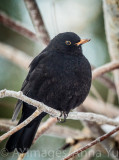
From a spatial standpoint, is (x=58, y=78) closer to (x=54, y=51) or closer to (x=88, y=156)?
(x=54, y=51)

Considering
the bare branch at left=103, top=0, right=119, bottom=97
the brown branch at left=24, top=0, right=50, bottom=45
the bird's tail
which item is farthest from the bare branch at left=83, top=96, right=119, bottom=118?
the bird's tail

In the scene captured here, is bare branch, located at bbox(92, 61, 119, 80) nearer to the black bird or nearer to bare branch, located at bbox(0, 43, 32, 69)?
the black bird

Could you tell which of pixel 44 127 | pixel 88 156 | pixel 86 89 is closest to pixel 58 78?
pixel 86 89

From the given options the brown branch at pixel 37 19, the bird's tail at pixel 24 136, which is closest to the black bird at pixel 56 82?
the bird's tail at pixel 24 136

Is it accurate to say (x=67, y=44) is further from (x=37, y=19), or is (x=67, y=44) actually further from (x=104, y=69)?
(x=37, y=19)

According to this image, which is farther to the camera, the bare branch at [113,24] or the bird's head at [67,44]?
the bare branch at [113,24]

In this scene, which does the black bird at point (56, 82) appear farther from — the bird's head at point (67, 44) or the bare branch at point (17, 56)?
the bare branch at point (17, 56)
